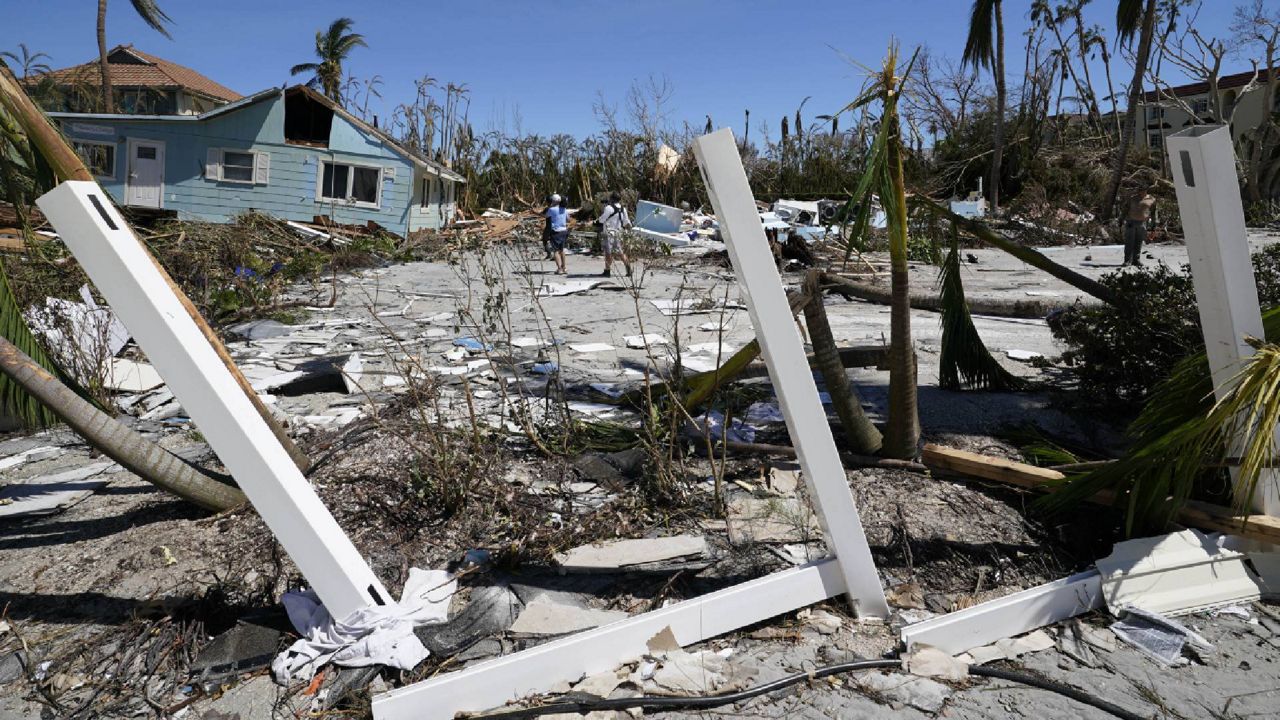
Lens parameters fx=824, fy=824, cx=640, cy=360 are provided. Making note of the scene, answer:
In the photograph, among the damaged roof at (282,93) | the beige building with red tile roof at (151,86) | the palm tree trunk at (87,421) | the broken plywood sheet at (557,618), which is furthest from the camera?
the beige building with red tile roof at (151,86)

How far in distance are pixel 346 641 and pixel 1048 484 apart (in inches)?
120

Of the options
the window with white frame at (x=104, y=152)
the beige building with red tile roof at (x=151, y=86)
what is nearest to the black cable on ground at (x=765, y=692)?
the window with white frame at (x=104, y=152)

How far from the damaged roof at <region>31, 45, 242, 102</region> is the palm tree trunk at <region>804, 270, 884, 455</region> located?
3040cm

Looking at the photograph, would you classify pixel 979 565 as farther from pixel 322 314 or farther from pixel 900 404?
pixel 322 314

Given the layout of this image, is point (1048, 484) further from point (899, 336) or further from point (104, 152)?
point (104, 152)

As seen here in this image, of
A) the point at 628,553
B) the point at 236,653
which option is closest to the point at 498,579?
the point at 628,553

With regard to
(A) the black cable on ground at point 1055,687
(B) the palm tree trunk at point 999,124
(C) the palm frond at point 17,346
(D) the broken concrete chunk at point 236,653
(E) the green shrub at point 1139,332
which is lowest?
(D) the broken concrete chunk at point 236,653

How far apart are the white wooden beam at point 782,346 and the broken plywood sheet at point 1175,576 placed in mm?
1056

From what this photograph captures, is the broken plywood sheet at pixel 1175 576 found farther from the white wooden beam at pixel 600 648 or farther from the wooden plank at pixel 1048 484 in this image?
the white wooden beam at pixel 600 648

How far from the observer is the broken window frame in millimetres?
18719

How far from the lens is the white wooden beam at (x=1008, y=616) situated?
9.43 ft

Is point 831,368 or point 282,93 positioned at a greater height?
point 282,93

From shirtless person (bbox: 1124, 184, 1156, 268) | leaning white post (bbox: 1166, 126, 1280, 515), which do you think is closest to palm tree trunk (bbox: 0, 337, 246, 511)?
leaning white post (bbox: 1166, 126, 1280, 515)

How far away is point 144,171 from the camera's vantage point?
18.6m
